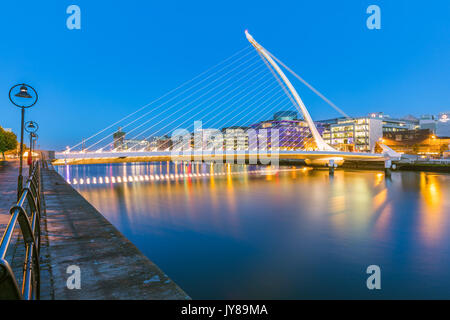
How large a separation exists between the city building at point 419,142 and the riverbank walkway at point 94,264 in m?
86.8

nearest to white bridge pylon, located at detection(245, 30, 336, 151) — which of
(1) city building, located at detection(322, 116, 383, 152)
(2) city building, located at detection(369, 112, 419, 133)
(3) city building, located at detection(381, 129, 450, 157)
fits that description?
(3) city building, located at detection(381, 129, 450, 157)

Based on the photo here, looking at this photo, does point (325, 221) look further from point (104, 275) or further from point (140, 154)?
point (140, 154)

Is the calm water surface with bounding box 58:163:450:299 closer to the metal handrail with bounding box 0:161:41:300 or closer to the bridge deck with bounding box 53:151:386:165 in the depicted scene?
the metal handrail with bounding box 0:161:41:300

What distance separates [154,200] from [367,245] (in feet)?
49.7

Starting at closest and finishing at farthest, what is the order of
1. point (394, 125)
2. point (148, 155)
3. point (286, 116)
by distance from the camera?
point (148, 155) < point (394, 125) < point (286, 116)

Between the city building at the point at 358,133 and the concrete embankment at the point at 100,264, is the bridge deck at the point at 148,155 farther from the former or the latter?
the city building at the point at 358,133

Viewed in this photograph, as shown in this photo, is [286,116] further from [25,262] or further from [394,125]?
[25,262]

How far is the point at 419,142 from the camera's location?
79375mm

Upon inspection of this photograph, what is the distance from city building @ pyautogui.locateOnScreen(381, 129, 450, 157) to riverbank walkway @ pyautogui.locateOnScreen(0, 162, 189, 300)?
86.8 m

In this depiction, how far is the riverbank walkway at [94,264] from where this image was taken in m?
3.48

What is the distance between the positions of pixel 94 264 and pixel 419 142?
96.4m

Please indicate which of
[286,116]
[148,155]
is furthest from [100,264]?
[286,116]

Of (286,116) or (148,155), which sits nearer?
(148,155)
